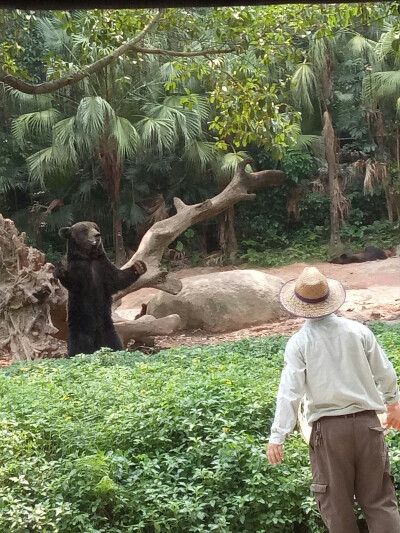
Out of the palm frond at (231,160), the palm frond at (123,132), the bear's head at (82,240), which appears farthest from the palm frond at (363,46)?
the bear's head at (82,240)

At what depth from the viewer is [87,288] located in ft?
32.3

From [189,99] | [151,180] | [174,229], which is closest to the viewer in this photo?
[189,99]

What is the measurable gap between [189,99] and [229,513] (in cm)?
611

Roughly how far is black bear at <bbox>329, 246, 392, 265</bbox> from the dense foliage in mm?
16125

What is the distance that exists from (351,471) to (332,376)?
460mm

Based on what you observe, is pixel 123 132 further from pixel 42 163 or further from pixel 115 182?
pixel 115 182

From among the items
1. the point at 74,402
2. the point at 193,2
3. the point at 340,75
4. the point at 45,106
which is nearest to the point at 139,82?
the point at 45,106

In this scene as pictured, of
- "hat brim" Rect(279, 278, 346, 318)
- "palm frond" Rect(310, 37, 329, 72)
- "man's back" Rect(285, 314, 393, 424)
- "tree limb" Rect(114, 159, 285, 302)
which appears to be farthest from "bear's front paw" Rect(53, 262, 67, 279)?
"palm frond" Rect(310, 37, 329, 72)

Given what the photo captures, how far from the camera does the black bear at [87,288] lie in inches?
388

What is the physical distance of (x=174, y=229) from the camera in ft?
40.3

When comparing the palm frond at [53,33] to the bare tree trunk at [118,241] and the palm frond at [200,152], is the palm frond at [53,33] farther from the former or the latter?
the bare tree trunk at [118,241]

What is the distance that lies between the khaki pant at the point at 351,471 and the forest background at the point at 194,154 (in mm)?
14823

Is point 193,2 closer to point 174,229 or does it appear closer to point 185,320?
point 174,229

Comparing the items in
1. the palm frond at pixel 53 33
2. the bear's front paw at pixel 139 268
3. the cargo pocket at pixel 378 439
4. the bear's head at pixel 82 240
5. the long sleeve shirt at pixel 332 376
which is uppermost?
the palm frond at pixel 53 33
